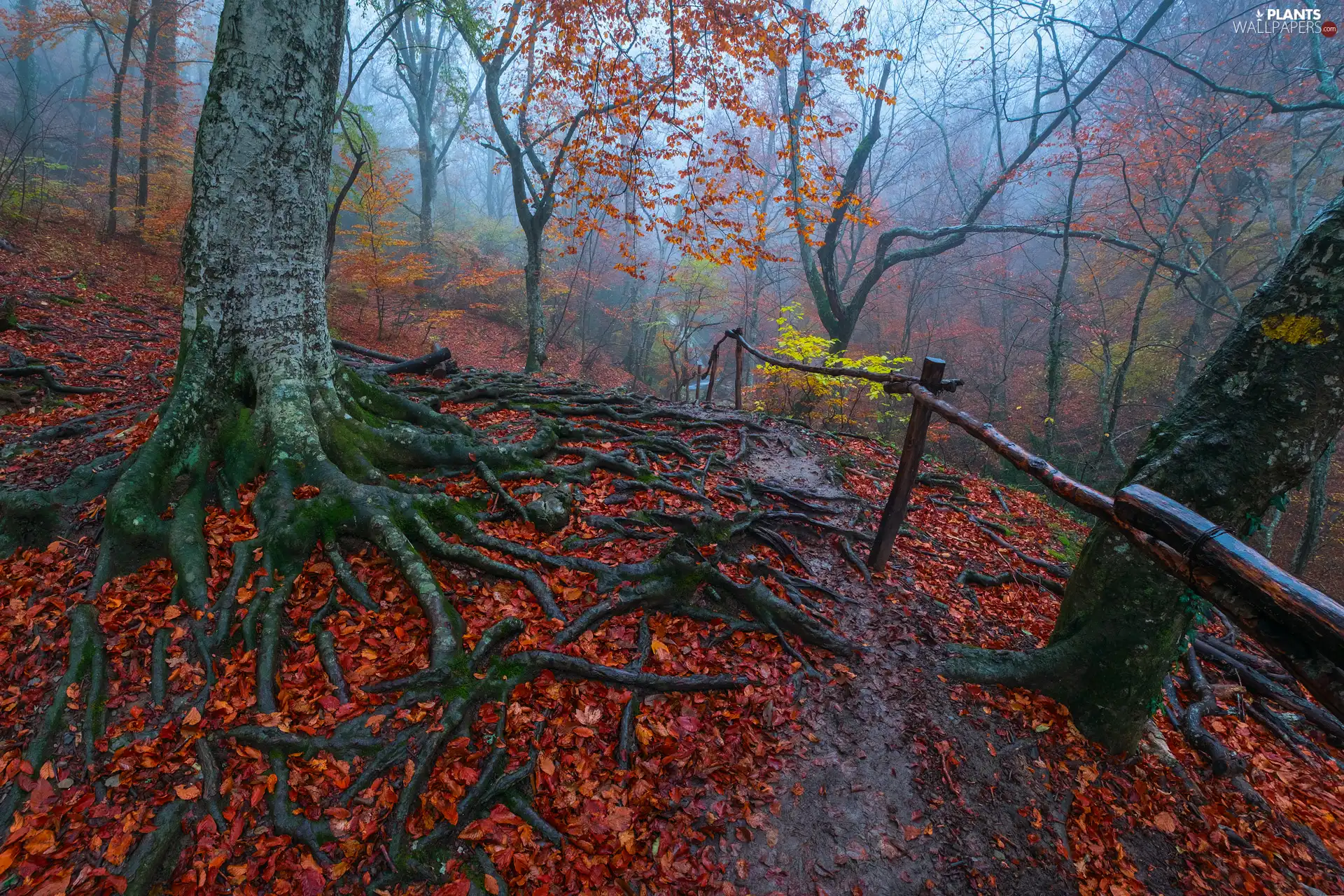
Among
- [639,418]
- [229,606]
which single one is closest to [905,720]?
[229,606]

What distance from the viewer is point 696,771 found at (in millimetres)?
2781

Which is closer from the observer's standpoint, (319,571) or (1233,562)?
(1233,562)

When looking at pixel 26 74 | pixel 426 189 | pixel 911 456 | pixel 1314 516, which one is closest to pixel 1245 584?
pixel 911 456

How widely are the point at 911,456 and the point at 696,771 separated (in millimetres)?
2911

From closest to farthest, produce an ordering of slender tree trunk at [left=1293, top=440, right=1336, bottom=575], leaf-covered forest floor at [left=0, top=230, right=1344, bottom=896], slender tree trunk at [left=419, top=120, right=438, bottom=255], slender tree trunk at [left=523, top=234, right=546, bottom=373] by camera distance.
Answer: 1. leaf-covered forest floor at [left=0, top=230, right=1344, bottom=896]
2. slender tree trunk at [left=1293, top=440, right=1336, bottom=575]
3. slender tree trunk at [left=523, top=234, right=546, bottom=373]
4. slender tree trunk at [left=419, top=120, right=438, bottom=255]

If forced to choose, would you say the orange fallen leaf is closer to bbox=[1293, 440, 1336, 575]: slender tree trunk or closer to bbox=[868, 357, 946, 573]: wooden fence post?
bbox=[868, 357, 946, 573]: wooden fence post

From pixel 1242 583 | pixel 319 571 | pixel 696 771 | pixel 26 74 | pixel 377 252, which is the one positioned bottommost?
pixel 696 771

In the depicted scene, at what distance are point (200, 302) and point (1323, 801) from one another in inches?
311

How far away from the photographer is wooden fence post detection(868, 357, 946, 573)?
168 inches

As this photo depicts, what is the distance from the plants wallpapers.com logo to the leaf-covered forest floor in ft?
44.1

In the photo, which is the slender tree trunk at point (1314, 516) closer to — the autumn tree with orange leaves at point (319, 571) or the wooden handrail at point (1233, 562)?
the autumn tree with orange leaves at point (319, 571)

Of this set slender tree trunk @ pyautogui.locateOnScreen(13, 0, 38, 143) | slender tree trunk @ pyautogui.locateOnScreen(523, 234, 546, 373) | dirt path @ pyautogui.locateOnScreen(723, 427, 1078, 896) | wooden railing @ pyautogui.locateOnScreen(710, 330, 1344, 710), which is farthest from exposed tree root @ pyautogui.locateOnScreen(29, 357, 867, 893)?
slender tree trunk @ pyautogui.locateOnScreen(13, 0, 38, 143)

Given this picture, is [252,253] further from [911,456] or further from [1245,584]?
[1245,584]

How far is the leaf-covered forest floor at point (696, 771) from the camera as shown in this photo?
2314mm
